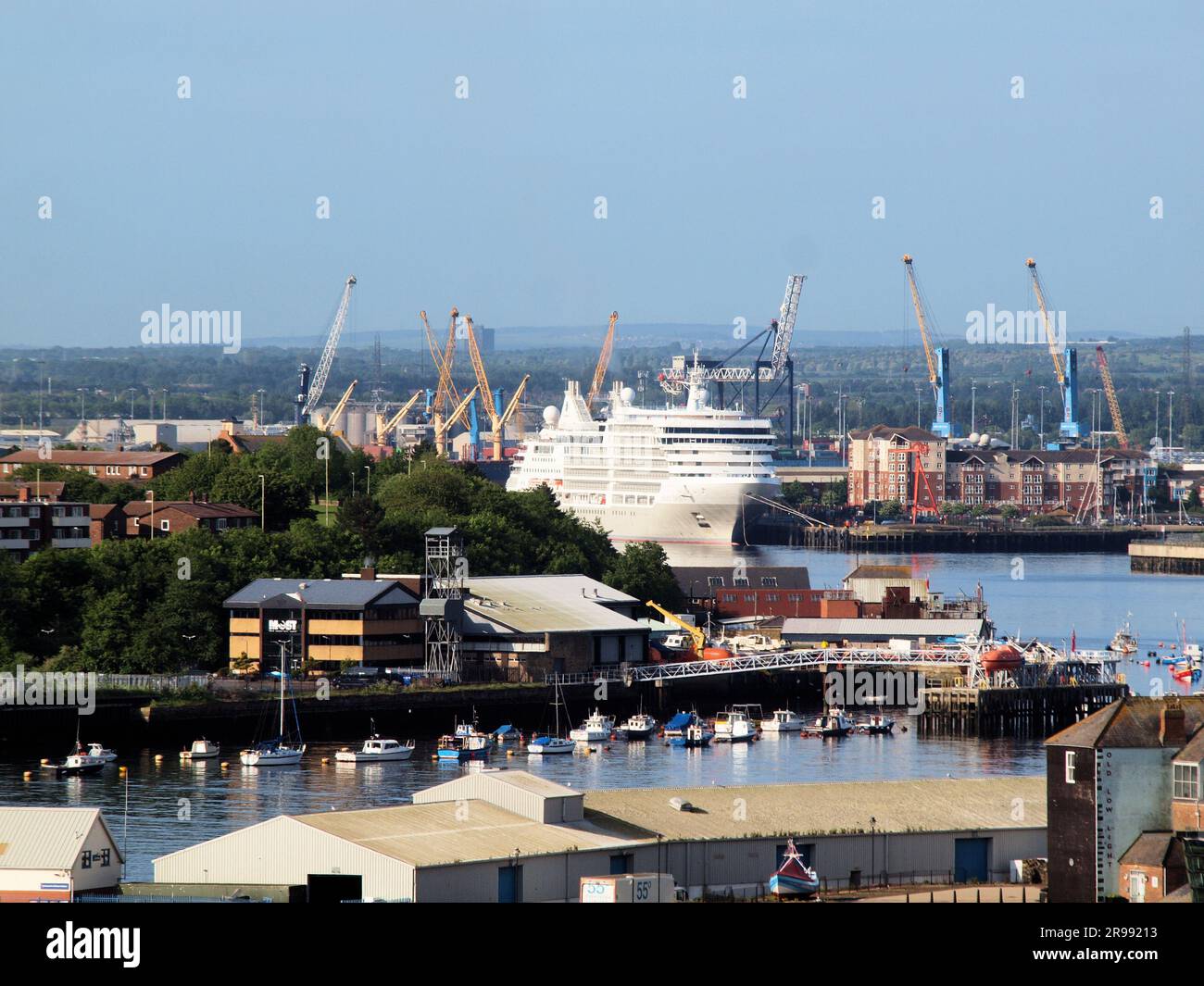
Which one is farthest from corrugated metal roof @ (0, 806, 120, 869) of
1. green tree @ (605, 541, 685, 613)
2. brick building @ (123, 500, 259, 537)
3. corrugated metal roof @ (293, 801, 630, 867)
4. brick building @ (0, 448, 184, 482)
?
brick building @ (0, 448, 184, 482)

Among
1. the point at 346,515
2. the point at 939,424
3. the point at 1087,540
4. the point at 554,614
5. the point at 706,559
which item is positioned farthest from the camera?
the point at 939,424

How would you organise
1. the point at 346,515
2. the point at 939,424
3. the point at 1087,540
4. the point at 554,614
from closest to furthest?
the point at 554,614 < the point at 346,515 < the point at 1087,540 < the point at 939,424

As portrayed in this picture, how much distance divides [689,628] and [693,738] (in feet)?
36.3

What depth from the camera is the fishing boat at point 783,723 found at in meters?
36.2

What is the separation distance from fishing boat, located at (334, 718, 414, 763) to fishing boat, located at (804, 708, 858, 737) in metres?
6.97

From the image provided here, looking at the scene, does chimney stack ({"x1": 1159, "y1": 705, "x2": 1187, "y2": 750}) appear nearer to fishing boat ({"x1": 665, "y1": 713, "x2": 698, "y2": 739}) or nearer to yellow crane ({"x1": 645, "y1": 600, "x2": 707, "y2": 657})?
fishing boat ({"x1": 665, "y1": 713, "x2": 698, "y2": 739})

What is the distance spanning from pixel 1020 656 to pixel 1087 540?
6152 centimetres

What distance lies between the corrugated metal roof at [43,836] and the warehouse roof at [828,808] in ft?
15.9

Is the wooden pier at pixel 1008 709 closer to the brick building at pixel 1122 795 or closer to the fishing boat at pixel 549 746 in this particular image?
the fishing boat at pixel 549 746

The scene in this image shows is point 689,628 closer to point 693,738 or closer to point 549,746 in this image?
point 693,738

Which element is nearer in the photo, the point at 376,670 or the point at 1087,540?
the point at 376,670
